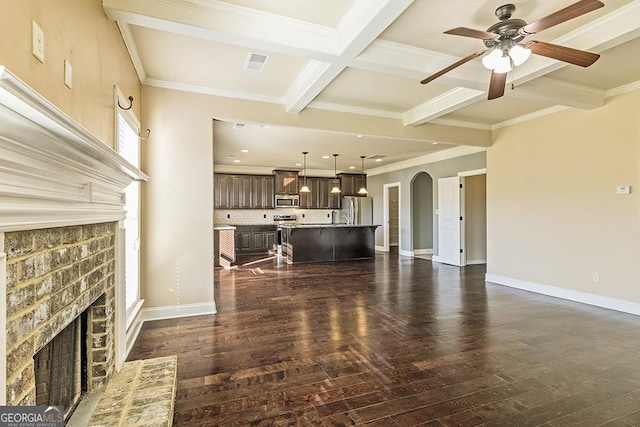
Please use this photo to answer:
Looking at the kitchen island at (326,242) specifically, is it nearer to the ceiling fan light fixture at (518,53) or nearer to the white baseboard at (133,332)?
the white baseboard at (133,332)

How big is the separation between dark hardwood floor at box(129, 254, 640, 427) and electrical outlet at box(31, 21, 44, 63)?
2007 mm

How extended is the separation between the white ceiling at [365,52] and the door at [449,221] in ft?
8.29

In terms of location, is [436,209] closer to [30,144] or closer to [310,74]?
[310,74]

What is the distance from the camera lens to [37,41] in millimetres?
1314

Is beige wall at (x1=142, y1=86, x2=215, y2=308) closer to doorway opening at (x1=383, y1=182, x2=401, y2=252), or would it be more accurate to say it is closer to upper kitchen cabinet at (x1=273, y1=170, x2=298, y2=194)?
upper kitchen cabinet at (x1=273, y1=170, x2=298, y2=194)

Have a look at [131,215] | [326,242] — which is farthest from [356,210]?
[131,215]

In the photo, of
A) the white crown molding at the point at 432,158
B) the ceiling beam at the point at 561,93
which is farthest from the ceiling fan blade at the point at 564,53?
the white crown molding at the point at 432,158

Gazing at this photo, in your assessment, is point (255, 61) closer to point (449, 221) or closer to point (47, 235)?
point (47, 235)

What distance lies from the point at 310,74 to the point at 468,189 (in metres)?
5.56

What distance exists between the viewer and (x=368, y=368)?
2.49 metres

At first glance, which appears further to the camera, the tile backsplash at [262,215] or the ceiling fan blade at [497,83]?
the tile backsplash at [262,215]

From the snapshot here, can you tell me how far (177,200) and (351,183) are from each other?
7.19 meters

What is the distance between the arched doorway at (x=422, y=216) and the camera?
8.90m

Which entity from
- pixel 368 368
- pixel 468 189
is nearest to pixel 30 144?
pixel 368 368
